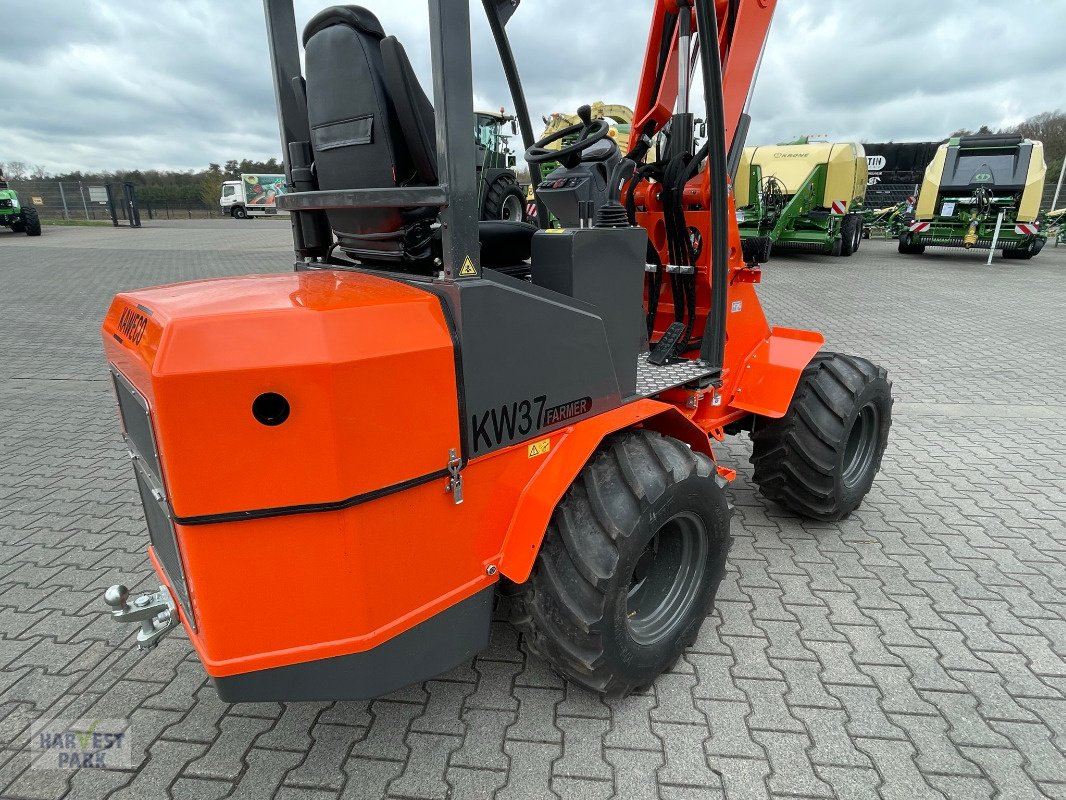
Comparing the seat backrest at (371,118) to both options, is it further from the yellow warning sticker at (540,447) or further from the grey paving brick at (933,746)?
the grey paving brick at (933,746)

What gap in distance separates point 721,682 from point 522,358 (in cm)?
146

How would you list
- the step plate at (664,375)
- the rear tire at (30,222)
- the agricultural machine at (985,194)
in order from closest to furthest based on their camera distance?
1. the step plate at (664,375)
2. the agricultural machine at (985,194)
3. the rear tire at (30,222)

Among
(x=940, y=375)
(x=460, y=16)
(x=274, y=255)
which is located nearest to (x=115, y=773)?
(x=460, y=16)

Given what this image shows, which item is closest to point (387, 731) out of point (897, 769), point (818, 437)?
point (897, 769)

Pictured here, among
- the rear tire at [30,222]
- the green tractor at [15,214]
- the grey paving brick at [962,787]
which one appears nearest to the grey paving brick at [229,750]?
the grey paving brick at [962,787]

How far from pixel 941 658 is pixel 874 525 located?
112cm

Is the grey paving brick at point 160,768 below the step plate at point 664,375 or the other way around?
below

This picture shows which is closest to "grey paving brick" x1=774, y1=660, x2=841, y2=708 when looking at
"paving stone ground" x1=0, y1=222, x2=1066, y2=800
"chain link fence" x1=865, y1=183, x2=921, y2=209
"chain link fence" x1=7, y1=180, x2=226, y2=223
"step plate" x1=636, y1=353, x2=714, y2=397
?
"paving stone ground" x1=0, y1=222, x2=1066, y2=800

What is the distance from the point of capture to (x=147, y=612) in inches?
73.3

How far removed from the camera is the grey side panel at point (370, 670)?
5.59 ft

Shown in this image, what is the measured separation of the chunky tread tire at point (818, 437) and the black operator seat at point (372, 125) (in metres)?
2.12

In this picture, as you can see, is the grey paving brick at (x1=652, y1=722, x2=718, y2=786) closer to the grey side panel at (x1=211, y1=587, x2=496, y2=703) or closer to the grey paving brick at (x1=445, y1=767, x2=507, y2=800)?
the grey paving brick at (x1=445, y1=767, x2=507, y2=800)

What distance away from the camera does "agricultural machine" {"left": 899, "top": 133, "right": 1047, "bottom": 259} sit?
45.5ft

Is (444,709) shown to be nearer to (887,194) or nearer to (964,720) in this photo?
(964,720)
